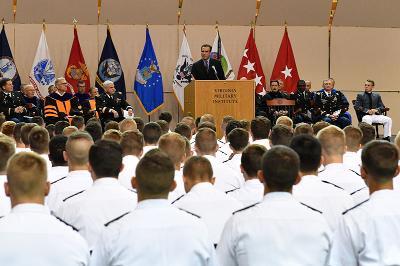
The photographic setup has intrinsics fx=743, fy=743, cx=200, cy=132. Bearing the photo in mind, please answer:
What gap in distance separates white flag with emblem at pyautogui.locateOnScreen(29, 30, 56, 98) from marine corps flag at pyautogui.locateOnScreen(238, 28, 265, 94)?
13.6 feet

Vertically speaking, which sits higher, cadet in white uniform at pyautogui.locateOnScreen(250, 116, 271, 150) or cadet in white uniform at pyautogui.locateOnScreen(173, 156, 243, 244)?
cadet in white uniform at pyautogui.locateOnScreen(250, 116, 271, 150)

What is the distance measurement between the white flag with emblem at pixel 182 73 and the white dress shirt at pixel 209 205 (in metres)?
11.8

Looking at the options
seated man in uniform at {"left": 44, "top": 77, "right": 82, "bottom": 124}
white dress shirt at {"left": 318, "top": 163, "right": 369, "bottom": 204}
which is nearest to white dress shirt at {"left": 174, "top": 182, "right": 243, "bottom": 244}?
white dress shirt at {"left": 318, "top": 163, "right": 369, "bottom": 204}

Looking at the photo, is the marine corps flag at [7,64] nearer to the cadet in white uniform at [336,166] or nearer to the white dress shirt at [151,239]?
the cadet in white uniform at [336,166]

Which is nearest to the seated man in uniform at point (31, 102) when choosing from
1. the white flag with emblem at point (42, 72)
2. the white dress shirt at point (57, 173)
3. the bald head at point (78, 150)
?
the white flag with emblem at point (42, 72)

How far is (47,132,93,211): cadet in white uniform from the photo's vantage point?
475cm

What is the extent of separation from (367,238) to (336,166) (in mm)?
1908

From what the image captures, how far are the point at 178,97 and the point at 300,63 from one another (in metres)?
3.23

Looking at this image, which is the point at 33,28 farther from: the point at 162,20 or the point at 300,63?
the point at 300,63

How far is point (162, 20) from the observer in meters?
16.8

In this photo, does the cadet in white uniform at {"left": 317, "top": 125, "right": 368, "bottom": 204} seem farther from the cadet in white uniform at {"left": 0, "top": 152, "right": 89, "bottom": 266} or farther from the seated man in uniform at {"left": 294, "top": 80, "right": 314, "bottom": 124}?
the seated man in uniform at {"left": 294, "top": 80, "right": 314, "bottom": 124}

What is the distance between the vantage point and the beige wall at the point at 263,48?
16.6 m

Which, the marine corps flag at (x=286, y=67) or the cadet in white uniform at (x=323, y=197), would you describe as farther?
the marine corps flag at (x=286, y=67)

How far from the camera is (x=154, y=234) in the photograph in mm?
3248
